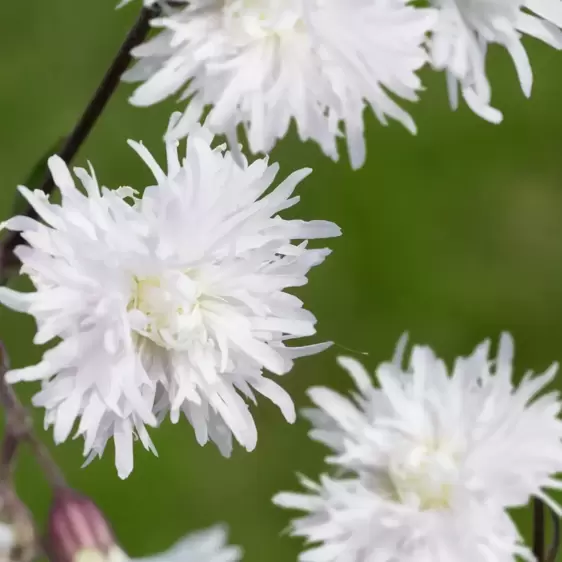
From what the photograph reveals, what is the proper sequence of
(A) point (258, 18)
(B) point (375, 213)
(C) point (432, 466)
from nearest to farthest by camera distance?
(A) point (258, 18), (C) point (432, 466), (B) point (375, 213)

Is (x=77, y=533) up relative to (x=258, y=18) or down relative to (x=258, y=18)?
down

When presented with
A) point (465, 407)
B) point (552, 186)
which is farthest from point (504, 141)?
point (465, 407)

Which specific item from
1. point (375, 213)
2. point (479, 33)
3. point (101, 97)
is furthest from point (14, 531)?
point (375, 213)

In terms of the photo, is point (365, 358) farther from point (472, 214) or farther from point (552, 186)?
point (552, 186)

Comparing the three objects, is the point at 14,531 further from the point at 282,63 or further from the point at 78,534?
the point at 282,63

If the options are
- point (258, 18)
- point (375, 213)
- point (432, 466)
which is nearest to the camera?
point (258, 18)

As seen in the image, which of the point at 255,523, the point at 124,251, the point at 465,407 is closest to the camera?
the point at 124,251

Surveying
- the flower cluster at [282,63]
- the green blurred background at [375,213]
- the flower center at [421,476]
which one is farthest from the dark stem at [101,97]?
the green blurred background at [375,213]
